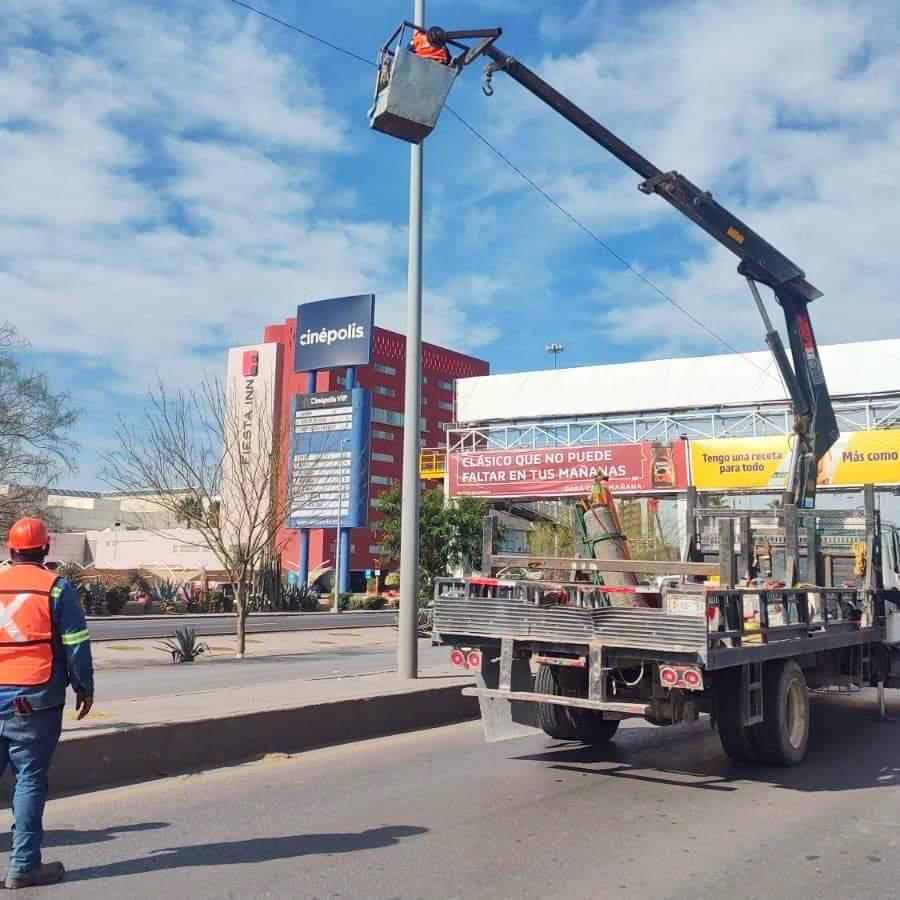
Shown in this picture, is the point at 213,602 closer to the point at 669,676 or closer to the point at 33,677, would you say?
the point at 669,676

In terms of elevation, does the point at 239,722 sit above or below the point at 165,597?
above

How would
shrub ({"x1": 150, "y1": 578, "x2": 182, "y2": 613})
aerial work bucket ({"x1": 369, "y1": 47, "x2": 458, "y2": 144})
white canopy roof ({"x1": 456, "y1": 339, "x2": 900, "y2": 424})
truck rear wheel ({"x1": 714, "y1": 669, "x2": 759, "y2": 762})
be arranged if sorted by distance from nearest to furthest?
truck rear wheel ({"x1": 714, "y1": 669, "x2": 759, "y2": 762}) < aerial work bucket ({"x1": 369, "y1": 47, "x2": 458, "y2": 144}) < white canopy roof ({"x1": 456, "y1": 339, "x2": 900, "y2": 424}) < shrub ({"x1": 150, "y1": 578, "x2": 182, "y2": 613})

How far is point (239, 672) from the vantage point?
48.9 feet

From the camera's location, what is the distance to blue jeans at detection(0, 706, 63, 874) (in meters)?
4.71

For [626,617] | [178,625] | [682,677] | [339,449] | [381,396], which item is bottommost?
[178,625]

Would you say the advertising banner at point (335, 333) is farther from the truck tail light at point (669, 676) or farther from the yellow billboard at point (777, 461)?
the truck tail light at point (669, 676)

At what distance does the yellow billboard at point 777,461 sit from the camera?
29031mm

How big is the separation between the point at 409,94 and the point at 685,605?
6.20 meters

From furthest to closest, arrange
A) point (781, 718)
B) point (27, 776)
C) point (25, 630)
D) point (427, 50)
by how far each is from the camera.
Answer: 1. point (427, 50)
2. point (781, 718)
3. point (25, 630)
4. point (27, 776)

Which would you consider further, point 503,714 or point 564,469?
point 564,469

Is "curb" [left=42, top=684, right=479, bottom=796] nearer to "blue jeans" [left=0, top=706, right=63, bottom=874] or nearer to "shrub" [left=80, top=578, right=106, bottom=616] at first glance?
"blue jeans" [left=0, top=706, right=63, bottom=874]

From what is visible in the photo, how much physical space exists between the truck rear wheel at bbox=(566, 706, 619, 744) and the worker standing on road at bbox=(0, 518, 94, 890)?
4.92 metres

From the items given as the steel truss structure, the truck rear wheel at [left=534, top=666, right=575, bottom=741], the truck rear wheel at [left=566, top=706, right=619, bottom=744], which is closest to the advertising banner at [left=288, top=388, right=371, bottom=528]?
the steel truss structure

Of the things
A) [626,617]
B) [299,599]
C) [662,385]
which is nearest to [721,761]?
[626,617]
